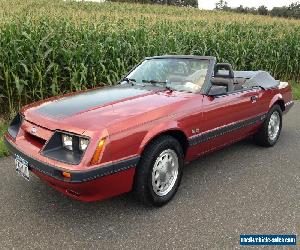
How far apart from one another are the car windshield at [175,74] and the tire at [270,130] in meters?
1.56

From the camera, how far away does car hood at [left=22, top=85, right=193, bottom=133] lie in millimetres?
2852

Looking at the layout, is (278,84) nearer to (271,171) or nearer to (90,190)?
(271,171)

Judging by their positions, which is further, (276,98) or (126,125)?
(276,98)

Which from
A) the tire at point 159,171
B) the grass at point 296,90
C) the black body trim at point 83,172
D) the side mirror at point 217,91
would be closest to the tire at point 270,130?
the side mirror at point 217,91

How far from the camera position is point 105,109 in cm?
313

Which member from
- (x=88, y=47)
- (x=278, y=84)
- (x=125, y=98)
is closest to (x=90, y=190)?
(x=125, y=98)

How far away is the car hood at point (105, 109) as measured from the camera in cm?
285

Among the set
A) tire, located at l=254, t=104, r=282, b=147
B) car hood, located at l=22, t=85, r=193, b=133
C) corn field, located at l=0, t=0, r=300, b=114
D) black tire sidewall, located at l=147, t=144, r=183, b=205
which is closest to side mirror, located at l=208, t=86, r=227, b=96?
car hood, located at l=22, t=85, r=193, b=133

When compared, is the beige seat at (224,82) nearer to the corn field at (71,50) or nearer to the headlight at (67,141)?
the headlight at (67,141)

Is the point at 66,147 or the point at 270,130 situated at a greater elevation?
the point at 66,147

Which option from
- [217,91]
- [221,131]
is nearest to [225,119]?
[221,131]

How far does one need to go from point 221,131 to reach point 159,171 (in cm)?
110

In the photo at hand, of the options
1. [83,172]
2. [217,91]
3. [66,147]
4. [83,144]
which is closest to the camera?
[83,172]

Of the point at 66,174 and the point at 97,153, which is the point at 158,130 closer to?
the point at 97,153
